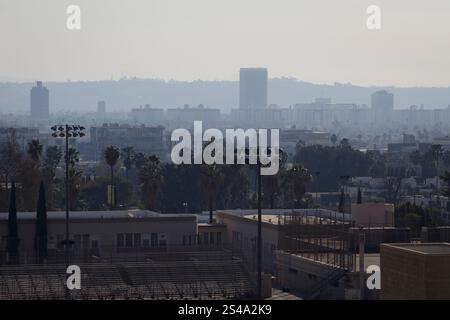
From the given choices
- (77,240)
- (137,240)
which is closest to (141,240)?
(137,240)

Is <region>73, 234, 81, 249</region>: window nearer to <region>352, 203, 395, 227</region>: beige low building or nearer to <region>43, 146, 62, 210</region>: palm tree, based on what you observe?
A: <region>352, 203, 395, 227</region>: beige low building

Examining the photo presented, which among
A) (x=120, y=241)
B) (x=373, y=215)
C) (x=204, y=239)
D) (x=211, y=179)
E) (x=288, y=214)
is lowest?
(x=204, y=239)

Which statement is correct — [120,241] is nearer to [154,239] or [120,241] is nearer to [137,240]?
[137,240]

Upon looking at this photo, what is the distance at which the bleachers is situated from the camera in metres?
37.9

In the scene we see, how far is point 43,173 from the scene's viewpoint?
78.5 meters

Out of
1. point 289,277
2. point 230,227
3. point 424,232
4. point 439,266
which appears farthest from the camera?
point 230,227

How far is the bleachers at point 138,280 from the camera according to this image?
37.9 metres

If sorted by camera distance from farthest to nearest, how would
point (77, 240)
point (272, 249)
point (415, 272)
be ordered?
1. point (272, 249)
2. point (77, 240)
3. point (415, 272)

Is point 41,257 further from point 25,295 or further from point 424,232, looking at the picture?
point 424,232

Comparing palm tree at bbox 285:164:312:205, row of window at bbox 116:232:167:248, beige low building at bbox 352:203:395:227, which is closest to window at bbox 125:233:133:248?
row of window at bbox 116:232:167:248

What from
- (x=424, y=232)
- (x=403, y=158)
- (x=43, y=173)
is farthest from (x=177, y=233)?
(x=403, y=158)

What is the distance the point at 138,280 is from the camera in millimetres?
40156
